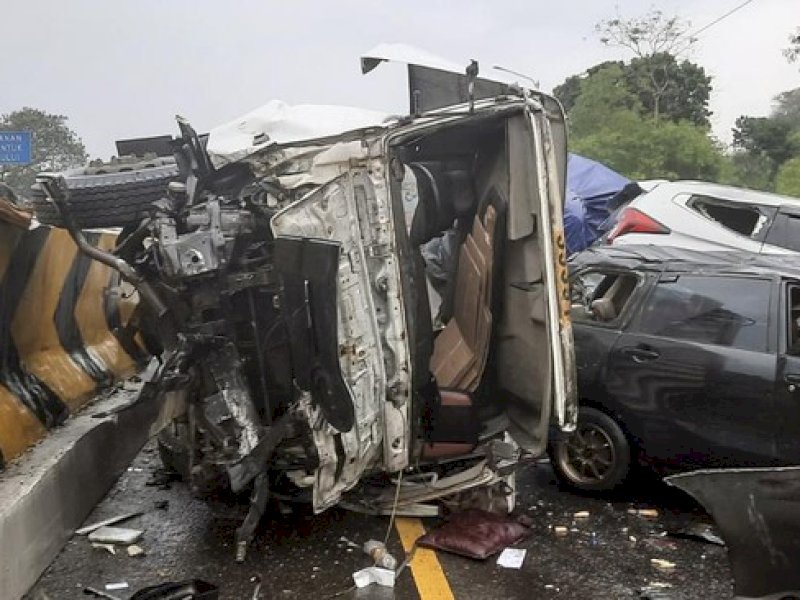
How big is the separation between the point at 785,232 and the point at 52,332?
310 inches

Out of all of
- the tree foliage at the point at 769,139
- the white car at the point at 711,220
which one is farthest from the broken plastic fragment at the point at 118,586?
the tree foliage at the point at 769,139

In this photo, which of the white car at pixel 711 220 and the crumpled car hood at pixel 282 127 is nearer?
the crumpled car hood at pixel 282 127

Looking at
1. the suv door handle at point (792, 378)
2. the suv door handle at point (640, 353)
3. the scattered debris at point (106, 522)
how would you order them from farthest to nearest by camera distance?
the suv door handle at point (640, 353), the scattered debris at point (106, 522), the suv door handle at point (792, 378)

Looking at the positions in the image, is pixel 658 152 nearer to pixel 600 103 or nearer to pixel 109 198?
pixel 600 103

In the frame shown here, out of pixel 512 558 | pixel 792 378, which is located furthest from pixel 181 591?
pixel 792 378

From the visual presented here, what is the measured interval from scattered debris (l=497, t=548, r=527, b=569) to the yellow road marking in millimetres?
336

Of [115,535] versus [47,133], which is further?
[47,133]

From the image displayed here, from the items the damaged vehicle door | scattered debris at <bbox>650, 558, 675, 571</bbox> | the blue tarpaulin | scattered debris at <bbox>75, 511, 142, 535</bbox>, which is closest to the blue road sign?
the blue tarpaulin

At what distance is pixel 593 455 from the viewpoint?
18.4 ft

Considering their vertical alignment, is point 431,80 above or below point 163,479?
above

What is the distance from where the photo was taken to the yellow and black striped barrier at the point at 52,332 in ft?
14.1

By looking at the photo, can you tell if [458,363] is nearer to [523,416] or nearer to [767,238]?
[523,416]

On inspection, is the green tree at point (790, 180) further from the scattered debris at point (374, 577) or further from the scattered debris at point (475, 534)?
the scattered debris at point (374, 577)

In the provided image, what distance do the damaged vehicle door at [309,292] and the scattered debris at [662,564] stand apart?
0.86 metres
